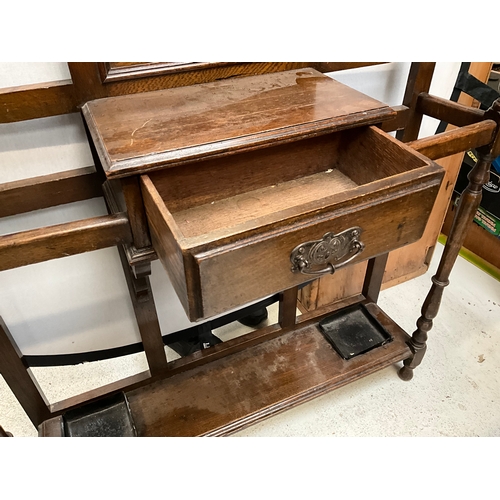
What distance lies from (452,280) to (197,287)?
1.55m

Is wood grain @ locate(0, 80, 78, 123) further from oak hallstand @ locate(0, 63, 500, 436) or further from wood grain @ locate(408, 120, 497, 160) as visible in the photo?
wood grain @ locate(408, 120, 497, 160)

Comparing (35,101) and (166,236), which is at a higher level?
(35,101)

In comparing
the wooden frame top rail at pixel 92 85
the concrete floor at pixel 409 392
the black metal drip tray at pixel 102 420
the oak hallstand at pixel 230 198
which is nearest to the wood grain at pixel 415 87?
the oak hallstand at pixel 230 198

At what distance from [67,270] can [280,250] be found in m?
0.69

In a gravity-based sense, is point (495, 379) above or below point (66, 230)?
below

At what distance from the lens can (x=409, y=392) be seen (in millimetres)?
1437

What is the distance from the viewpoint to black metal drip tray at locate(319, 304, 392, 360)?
1.33 m

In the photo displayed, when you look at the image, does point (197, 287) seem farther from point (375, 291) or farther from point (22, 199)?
point (375, 291)

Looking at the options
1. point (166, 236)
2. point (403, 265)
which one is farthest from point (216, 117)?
point (403, 265)

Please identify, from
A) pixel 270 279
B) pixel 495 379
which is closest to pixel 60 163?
pixel 270 279

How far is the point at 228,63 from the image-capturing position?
93cm

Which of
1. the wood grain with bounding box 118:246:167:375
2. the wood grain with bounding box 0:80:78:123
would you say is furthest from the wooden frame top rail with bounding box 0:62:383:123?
the wood grain with bounding box 118:246:167:375

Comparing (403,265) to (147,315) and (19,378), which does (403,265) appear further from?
(19,378)
